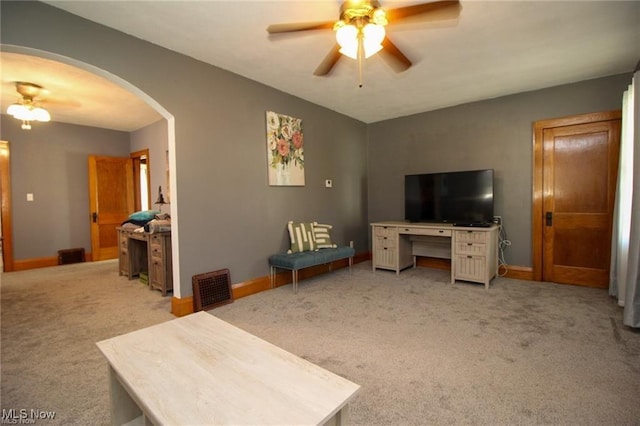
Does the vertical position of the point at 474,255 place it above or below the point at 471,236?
below

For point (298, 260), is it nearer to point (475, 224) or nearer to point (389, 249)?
point (389, 249)

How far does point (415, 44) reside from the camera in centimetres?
279

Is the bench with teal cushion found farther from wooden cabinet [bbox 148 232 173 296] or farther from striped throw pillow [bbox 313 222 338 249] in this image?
wooden cabinet [bbox 148 232 173 296]

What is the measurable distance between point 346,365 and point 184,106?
282 centimetres

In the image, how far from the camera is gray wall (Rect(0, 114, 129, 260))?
5047 mm

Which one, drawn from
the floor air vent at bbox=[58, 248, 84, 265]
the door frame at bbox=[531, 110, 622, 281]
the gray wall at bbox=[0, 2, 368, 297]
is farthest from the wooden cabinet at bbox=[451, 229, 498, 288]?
the floor air vent at bbox=[58, 248, 84, 265]

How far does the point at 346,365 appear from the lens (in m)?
2.06

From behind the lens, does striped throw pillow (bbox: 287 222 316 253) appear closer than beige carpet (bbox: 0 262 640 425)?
No

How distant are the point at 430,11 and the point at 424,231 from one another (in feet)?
9.71

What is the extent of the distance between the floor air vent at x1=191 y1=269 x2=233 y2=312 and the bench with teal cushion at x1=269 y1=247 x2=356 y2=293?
64 cm

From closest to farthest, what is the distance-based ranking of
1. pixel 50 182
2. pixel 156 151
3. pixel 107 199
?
pixel 50 182, pixel 156 151, pixel 107 199

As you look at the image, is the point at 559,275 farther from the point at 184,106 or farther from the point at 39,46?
the point at 39,46

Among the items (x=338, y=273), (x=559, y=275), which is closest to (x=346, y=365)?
(x=338, y=273)

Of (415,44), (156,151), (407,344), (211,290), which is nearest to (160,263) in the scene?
(211,290)
